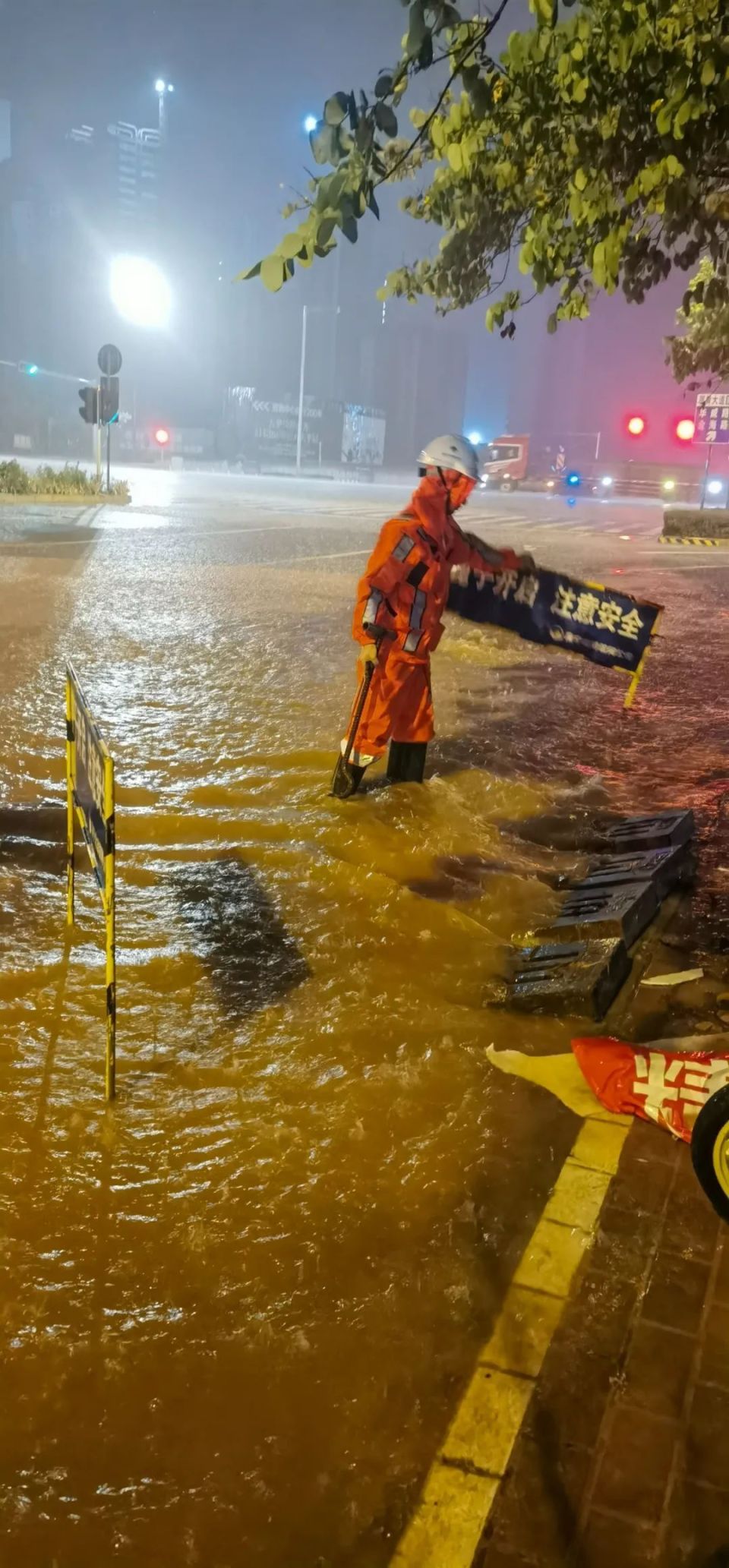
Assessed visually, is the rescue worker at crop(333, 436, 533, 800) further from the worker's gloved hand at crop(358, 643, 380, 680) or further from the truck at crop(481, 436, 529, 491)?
the truck at crop(481, 436, 529, 491)

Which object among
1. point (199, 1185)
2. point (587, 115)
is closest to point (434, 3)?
point (587, 115)

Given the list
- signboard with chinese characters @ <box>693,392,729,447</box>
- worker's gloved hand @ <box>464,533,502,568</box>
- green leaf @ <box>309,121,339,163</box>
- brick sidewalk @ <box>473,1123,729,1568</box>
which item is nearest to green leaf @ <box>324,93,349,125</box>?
green leaf @ <box>309,121,339,163</box>

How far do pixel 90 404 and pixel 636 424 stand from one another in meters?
13.1

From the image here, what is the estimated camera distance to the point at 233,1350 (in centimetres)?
242

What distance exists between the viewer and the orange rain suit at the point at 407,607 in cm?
518

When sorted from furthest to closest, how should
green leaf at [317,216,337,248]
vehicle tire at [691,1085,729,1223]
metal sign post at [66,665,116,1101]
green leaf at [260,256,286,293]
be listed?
1. green leaf at [317,216,337,248]
2. green leaf at [260,256,286,293]
3. metal sign post at [66,665,116,1101]
4. vehicle tire at [691,1085,729,1223]

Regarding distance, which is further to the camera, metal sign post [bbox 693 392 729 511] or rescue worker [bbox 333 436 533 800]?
metal sign post [bbox 693 392 729 511]

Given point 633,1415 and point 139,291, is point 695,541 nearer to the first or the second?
point 633,1415

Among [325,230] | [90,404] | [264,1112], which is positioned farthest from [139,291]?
[264,1112]

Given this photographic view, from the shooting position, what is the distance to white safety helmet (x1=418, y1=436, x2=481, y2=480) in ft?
17.2

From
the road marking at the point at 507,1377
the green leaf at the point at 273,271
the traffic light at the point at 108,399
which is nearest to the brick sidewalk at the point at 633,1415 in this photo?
the road marking at the point at 507,1377

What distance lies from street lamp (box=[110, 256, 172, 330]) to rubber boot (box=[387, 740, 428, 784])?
215 feet

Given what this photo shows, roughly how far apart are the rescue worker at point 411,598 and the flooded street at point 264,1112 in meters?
0.50

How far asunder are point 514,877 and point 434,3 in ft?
11.4
